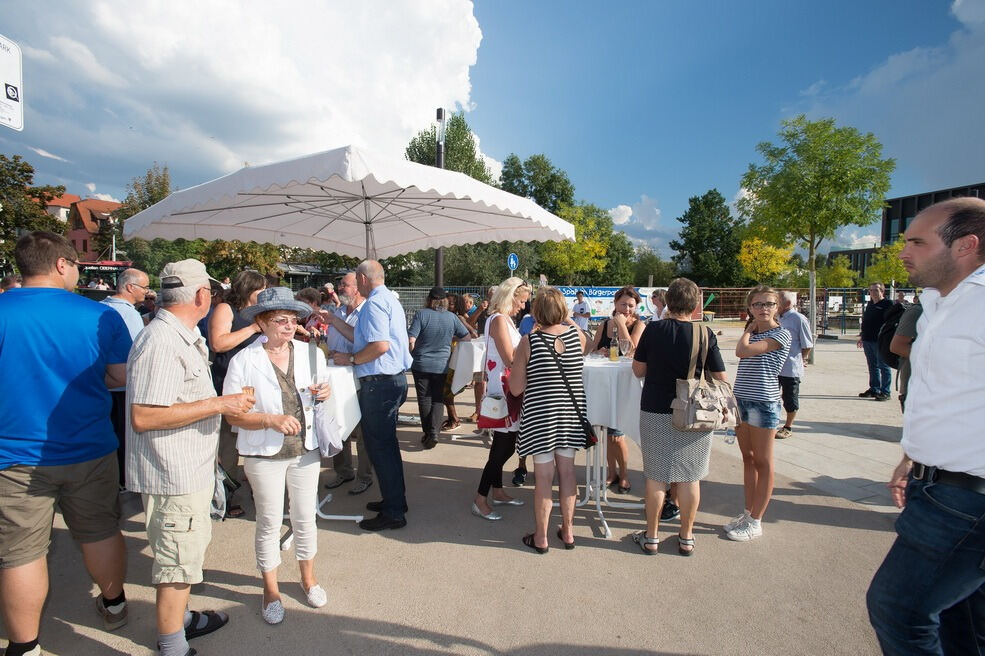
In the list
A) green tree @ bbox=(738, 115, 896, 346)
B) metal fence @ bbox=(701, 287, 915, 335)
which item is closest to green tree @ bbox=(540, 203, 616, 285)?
metal fence @ bbox=(701, 287, 915, 335)

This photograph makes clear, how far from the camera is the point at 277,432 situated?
8.09 feet

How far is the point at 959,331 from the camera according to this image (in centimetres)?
156

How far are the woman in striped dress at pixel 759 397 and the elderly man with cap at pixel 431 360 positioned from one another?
125 inches

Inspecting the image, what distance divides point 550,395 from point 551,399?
27 millimetres

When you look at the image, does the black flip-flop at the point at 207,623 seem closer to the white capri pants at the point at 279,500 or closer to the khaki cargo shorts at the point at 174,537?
the white capri pants at the point at 279,500

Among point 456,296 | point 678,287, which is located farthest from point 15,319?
point 456,296

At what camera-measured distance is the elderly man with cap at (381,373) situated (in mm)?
3402

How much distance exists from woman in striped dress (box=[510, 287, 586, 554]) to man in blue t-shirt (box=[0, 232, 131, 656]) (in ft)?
7.46

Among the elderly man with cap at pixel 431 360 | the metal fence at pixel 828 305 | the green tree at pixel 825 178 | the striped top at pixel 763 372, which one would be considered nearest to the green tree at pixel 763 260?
the metal fence at pixel 828 305

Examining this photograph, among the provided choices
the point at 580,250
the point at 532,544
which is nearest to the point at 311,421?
the point at 532,544

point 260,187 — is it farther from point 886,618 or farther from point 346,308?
point 886,618

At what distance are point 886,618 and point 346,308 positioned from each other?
164 inches

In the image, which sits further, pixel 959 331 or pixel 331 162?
pixel 331 162

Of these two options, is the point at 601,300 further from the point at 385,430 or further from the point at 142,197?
the point at 142,197
